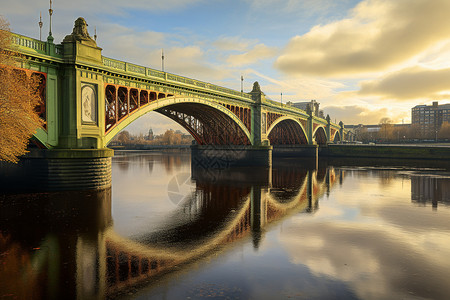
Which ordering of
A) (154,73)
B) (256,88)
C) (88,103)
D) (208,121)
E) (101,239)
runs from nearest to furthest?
(101,239)
(88,103)
(154,73)
(208,121)
(256,88)

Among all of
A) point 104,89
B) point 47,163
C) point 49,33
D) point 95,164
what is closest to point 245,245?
point 95,164

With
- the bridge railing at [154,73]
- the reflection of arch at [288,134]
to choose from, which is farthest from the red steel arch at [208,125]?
the reflection of arch at [288,134]

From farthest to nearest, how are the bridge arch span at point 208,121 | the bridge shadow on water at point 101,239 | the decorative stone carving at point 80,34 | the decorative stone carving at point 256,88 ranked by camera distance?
the decorative stone carving at point 256,88, the bridge arch span at point 208,121, the decorative stone carving at point 80,34, the bridge shadow on water at point 101,239

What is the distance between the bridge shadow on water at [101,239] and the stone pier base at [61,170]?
916 mm

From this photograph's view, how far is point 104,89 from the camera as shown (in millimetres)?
26453

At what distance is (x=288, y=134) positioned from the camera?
83.1 meters

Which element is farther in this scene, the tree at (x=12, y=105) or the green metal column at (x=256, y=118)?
the green metal column at (x=256, y=118)

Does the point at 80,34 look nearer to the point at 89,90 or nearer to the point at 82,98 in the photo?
the point at 89,90

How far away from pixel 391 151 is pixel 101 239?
236 ft

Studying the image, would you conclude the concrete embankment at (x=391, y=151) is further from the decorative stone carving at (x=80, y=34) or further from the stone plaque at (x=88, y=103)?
the decorative stone carving at (x=80, y=34)

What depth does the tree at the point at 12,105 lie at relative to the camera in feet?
60.9

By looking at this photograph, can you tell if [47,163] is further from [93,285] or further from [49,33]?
[93,285]

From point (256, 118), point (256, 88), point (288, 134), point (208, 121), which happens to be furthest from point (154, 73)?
point (288, 134)

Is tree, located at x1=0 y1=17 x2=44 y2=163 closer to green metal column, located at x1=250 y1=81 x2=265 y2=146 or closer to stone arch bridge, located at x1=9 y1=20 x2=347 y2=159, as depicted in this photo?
stone arch bridge, located at x1=9 y1=20 x2=347 y2=159
